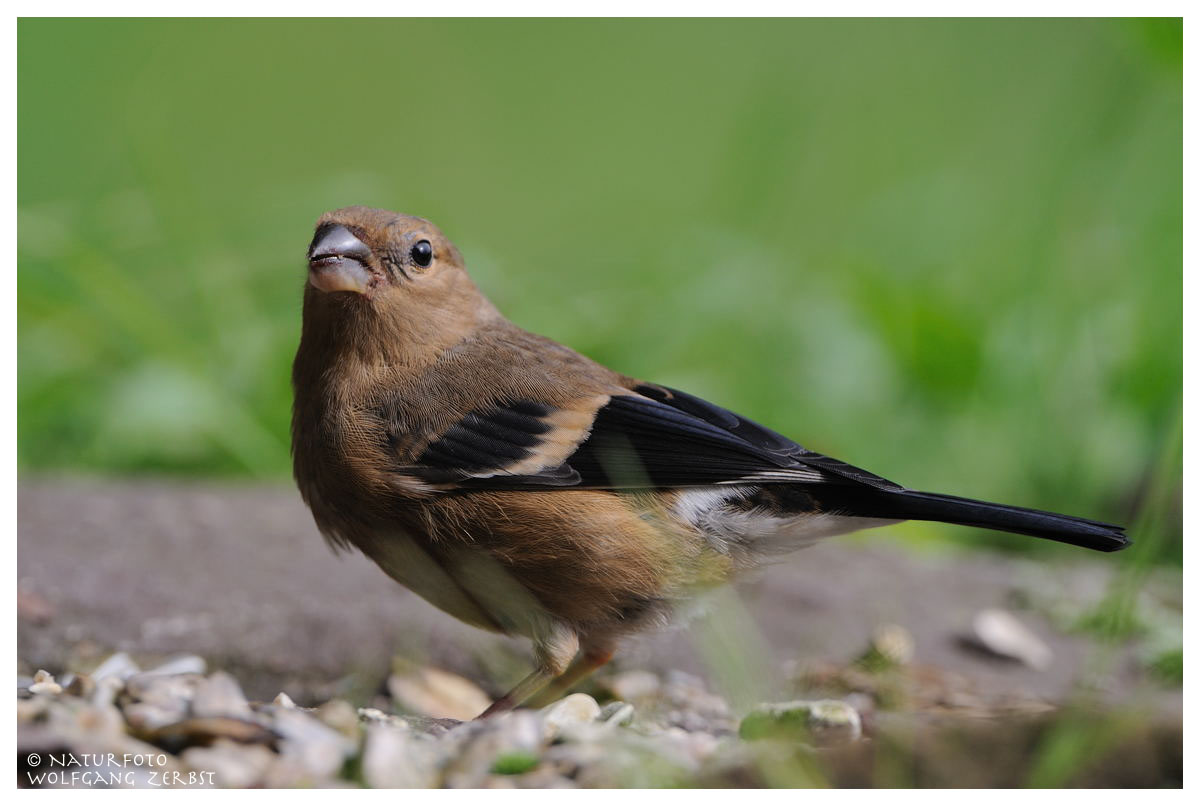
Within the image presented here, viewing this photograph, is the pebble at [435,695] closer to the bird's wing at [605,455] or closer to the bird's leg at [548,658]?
the bird's leg at [548,658]

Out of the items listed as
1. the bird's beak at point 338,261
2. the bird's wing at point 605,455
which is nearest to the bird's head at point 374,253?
the bird's beak at point 338,261

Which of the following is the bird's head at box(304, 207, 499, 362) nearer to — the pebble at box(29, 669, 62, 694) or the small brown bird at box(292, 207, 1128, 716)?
the small brown bird at box(292, 207, 1128, 716)

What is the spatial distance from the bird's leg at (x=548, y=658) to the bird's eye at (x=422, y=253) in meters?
0.94

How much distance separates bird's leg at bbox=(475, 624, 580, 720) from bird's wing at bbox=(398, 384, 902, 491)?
0.34 meters

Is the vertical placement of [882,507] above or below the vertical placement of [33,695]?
above

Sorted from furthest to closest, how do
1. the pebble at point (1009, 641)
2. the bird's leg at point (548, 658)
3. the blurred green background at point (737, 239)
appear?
the blurred green background at point (737, 239) → the pebble at point (1009, 641) → the bird's leg at point (548, 658)

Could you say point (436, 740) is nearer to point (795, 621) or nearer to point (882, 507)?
point (882, 507)

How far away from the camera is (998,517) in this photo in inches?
102

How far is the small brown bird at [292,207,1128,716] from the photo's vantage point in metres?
2.69

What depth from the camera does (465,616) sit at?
9.20ft

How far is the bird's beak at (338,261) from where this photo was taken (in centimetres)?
287

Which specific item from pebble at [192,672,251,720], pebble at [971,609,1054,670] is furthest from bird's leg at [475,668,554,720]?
pebble at [971,609,1054,670]
